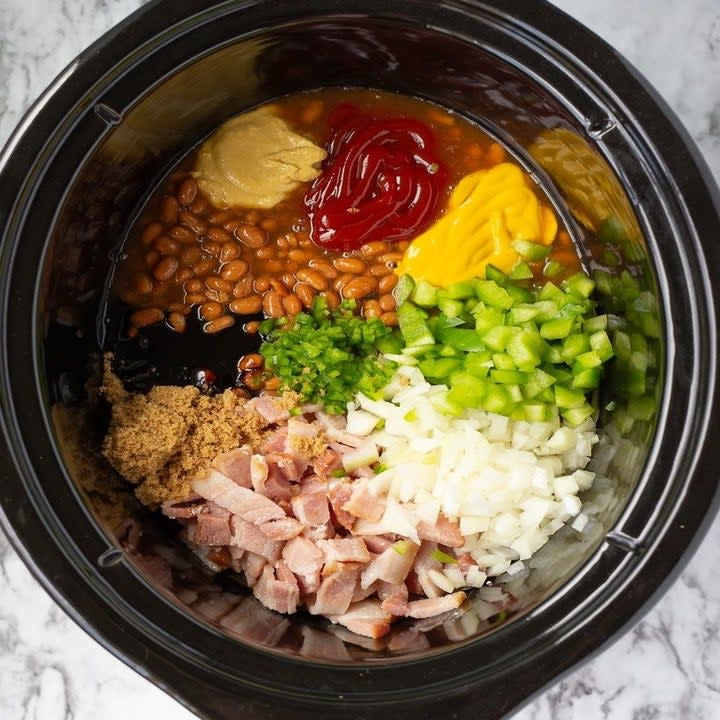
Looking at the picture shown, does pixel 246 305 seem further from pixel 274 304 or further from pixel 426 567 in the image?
pixel 426 567

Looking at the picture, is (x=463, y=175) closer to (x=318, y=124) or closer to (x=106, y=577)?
(x=318, y=124)

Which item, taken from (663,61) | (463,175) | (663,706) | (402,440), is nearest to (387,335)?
(402,440)

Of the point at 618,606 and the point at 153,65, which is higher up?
the point at 153,65

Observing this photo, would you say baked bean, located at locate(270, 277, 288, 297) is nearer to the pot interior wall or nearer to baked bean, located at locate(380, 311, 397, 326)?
baked bean, located at locate(380, 311, 397, 326)

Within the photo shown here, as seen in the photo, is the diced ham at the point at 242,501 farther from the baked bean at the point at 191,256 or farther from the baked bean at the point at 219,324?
the baked bean at the point at 191,256

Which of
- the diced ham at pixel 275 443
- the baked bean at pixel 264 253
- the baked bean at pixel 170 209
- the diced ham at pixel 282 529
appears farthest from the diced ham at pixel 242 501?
the baked bean at pixel 170 209

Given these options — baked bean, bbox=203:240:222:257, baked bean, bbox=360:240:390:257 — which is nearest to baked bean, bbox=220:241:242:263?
baked bean, bbox=203:240:222:257

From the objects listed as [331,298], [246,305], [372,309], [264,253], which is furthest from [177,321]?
[372,309]
